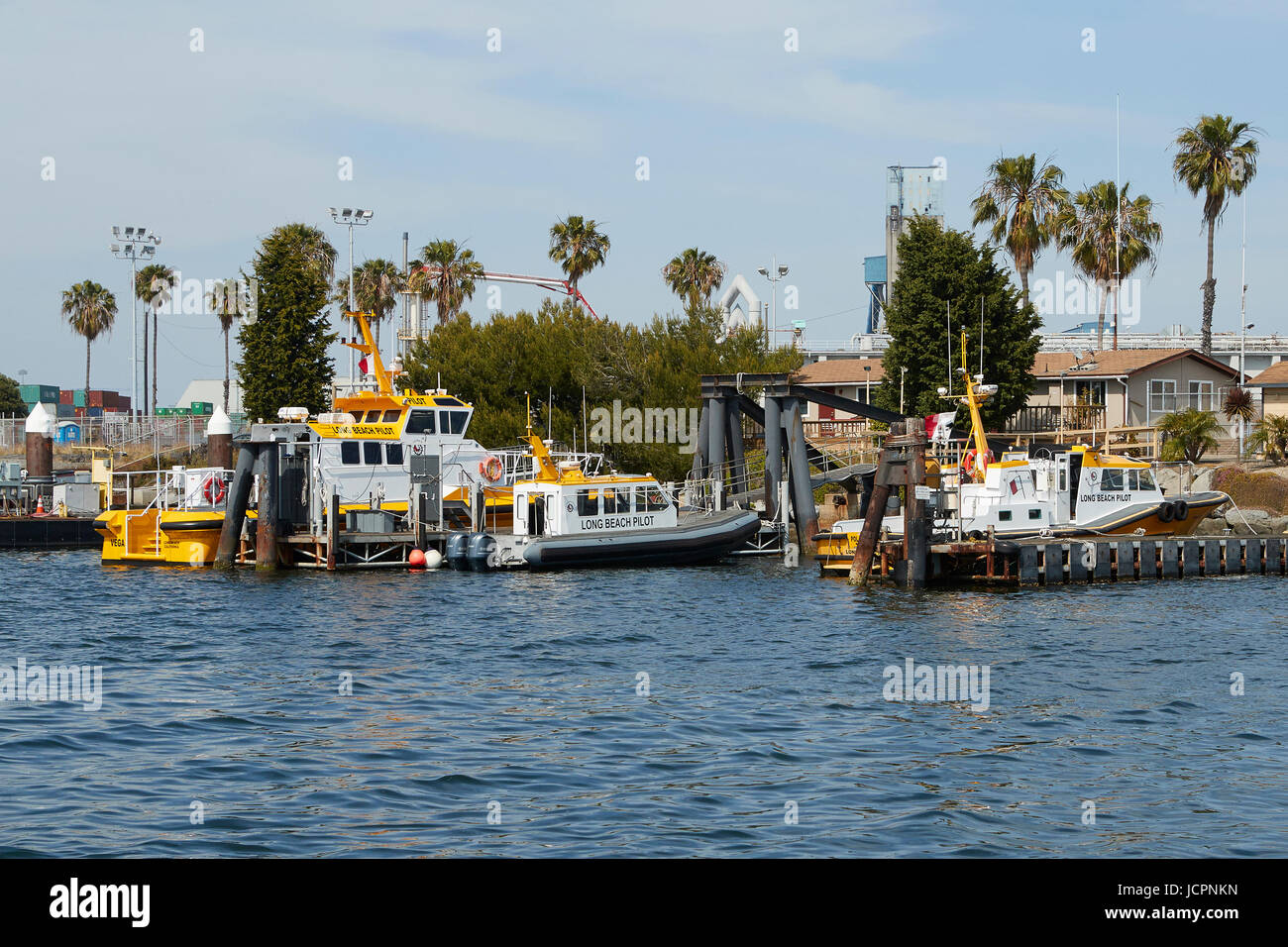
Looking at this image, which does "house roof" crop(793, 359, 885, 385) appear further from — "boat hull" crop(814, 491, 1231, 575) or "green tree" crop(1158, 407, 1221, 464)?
"boat hull" crop(814, 491, 1231, 575)

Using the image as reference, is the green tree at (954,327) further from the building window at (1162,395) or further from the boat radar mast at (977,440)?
the boat radar mast at (977,440)

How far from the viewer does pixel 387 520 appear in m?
38.9

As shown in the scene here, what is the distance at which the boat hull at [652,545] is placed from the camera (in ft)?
123

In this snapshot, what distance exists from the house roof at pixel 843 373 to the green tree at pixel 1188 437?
16.6 m

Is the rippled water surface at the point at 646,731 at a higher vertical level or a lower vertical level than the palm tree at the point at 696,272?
lower

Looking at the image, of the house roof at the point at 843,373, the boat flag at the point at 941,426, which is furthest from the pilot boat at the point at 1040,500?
the house roof at the point at 843,373

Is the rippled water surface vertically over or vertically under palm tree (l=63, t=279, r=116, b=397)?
under

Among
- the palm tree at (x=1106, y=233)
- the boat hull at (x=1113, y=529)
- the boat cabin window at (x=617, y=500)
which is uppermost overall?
the palm tree at (x=1106, y=233)

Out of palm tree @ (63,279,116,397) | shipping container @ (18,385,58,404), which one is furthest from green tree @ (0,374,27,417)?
palm tree @ (63,279,116,397)

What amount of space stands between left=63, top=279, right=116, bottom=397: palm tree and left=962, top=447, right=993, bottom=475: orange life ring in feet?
240

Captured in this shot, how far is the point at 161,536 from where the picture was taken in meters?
39.6

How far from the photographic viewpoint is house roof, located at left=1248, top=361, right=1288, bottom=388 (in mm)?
58781

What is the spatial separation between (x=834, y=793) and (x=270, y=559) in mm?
26996
